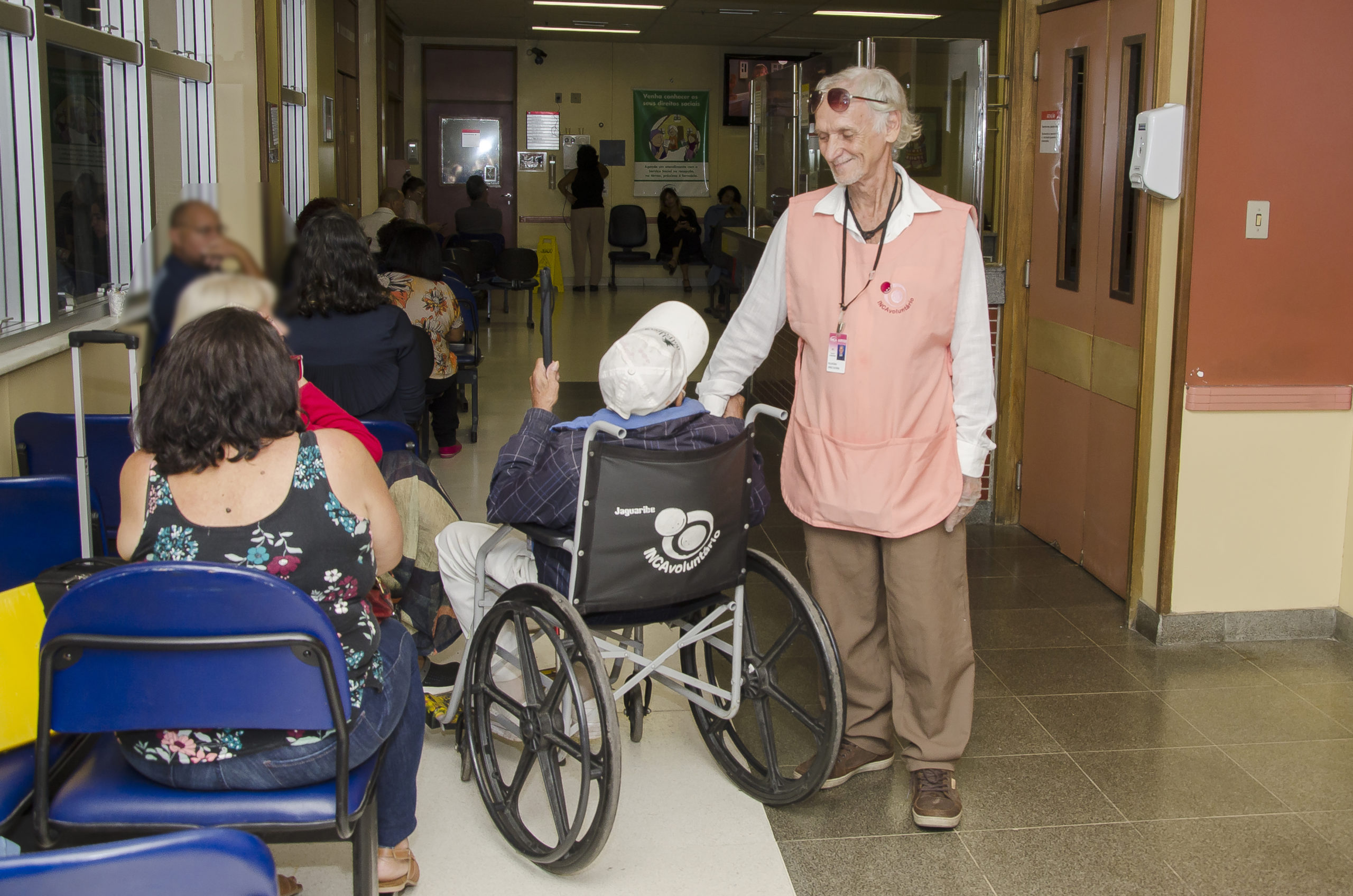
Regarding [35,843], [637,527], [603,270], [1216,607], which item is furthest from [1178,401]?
[603,270]

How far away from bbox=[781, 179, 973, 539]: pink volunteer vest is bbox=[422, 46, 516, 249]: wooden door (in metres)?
12.2

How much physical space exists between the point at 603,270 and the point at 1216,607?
11.5 metres

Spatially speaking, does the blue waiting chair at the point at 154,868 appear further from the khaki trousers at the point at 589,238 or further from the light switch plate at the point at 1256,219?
the khaki trousers at the point at 589,238

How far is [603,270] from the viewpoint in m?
14.4

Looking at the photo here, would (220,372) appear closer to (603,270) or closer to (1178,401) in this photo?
(1178,401)

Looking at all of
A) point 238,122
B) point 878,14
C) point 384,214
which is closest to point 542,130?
point 878,14

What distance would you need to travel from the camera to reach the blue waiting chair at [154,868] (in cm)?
86

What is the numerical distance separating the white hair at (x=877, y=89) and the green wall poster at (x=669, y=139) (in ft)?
41.5

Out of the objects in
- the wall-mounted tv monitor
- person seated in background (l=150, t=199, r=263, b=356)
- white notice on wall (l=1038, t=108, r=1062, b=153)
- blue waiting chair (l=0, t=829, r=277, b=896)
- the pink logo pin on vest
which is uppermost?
the wall-mounted tv monitor

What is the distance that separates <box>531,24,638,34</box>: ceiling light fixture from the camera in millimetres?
12945

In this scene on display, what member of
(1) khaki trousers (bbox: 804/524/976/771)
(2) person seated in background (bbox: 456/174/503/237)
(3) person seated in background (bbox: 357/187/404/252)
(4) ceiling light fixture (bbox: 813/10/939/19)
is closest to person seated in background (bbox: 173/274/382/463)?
(1) khaki trousers (bbox: 804/524/976/771)

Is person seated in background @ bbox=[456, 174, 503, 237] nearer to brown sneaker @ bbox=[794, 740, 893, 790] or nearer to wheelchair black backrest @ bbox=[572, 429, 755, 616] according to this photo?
brown sneaker @ bbox=[794, 740, 893, 790]

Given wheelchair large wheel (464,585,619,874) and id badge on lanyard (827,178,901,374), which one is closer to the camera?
wheelchair large wheel (464,585,619,874)

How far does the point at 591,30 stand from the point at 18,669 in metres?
12.5
